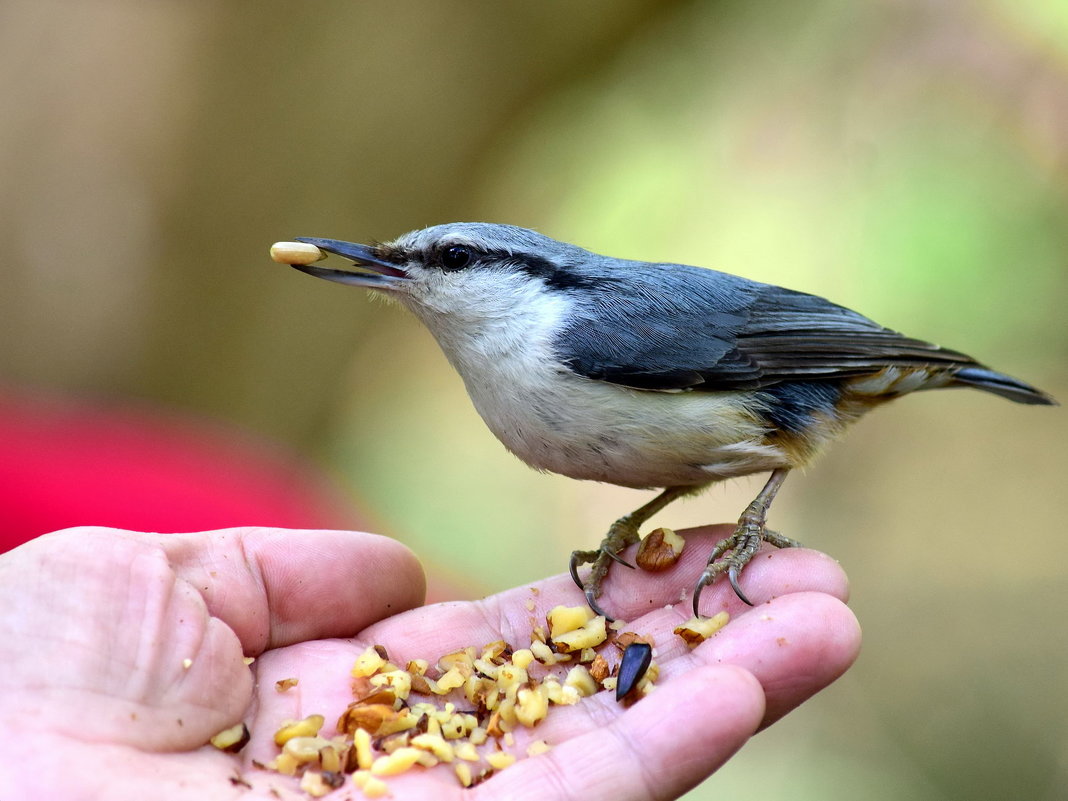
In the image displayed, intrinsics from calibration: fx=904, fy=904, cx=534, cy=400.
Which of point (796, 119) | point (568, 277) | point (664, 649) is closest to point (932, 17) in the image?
point (796, 119)

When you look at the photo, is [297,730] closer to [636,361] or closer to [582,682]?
[582,682]

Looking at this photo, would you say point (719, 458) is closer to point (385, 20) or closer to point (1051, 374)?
point (1051, 374)

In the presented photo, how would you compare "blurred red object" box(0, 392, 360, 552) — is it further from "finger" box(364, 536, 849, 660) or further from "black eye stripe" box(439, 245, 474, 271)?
"black eye stripe" box(439, 245, 474, 271)

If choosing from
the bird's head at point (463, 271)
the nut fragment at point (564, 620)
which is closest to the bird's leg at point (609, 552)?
the nut fragment at point (564, 620)

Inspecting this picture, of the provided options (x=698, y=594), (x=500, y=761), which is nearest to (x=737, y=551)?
(x=698, y=594)

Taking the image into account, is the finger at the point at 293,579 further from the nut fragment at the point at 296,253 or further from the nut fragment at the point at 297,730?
the nut fragment at the point at 296,253

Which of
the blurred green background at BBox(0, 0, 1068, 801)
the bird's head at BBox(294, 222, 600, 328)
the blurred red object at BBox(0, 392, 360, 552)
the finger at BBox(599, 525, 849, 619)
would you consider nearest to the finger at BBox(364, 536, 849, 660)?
the finger at BBox(599, 525, 849, 619)
